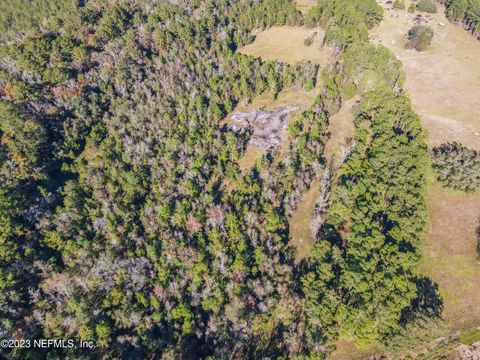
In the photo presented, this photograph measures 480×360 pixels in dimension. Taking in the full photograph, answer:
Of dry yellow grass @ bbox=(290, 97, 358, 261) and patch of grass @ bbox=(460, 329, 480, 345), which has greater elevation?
dry yellow grass @ bbox=(290, 97, 358, 261)

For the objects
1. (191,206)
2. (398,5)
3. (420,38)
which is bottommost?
(191,206)

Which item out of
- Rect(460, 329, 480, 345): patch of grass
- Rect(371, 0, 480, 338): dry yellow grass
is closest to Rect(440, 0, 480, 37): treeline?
Rect(371, 0, 480, 338): dry yellow grass

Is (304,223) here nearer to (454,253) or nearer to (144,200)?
(454,253)

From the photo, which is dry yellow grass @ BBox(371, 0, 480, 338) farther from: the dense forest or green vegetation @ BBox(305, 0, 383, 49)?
green vegetation @ BBox(305, 0, 383, 49)

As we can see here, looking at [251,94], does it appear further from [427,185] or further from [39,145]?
[39,145]

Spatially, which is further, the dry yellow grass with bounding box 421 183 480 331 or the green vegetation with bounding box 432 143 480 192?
the green vegetation with bounding box 432 143 480 192

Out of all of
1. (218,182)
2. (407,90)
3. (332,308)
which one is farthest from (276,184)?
(407,90)

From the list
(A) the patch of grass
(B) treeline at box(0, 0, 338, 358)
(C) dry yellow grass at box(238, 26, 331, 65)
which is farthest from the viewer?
(C) dry yellow grass at box(238, 26, 331, 65)

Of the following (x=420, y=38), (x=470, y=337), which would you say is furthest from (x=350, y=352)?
(x=420, y=38)
